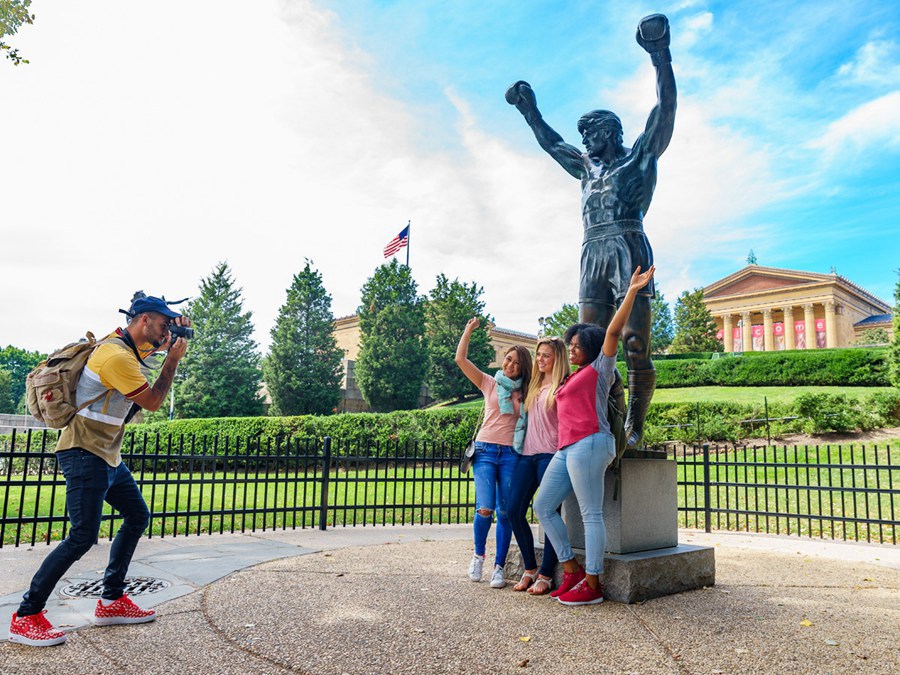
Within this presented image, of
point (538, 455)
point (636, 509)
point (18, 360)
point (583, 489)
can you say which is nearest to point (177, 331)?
point (538, 455)

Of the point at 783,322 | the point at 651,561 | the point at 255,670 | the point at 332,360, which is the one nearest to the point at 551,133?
the point at 651,561

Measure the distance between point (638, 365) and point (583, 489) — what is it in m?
1.67

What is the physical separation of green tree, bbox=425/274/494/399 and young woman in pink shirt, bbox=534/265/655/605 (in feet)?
115

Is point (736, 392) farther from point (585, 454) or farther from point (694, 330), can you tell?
point (585, 454)

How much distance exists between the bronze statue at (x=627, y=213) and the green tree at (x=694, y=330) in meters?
48.3

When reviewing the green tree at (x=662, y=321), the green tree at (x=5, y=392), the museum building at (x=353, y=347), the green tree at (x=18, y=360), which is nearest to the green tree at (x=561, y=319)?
the museum building at (x=353, y=347)

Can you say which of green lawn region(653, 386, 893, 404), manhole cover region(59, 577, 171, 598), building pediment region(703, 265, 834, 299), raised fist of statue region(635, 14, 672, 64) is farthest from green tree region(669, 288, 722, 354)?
manhole cover region(59, 577, 171, 598)

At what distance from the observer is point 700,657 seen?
127 inches

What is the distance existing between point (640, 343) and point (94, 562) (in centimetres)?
528

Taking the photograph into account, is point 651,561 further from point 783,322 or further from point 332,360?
point 783,322

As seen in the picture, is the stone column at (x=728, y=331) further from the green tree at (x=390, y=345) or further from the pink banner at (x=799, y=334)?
the green tree at (x=390, y=345)

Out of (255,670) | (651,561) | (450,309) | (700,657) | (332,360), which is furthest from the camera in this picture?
(450,309)

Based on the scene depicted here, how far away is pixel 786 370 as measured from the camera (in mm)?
32719

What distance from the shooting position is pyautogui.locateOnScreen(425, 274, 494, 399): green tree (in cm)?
4106
